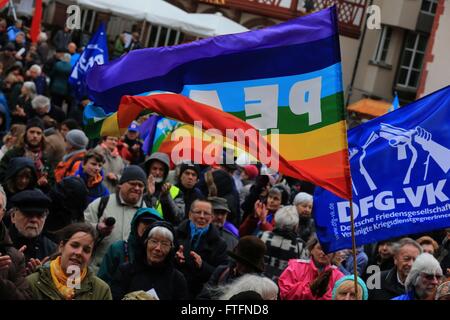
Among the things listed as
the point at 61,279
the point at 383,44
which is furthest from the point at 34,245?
the point at 383,44

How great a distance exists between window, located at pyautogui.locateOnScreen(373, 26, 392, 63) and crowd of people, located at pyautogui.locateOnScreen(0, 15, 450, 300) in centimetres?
2628

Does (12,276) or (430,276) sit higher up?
(430,276)

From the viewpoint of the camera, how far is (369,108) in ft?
118

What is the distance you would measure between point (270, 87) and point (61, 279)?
2012 mm

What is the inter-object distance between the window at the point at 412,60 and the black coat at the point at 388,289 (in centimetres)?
3109

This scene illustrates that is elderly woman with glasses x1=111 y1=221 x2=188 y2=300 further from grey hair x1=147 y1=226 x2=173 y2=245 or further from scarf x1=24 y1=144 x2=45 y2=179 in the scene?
scarf x1=24 y1=144 x2=45 y2=179

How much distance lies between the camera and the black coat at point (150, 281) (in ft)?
27.0

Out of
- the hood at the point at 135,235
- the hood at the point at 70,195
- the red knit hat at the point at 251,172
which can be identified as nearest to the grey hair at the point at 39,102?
the red knit hat at the point at 251,172

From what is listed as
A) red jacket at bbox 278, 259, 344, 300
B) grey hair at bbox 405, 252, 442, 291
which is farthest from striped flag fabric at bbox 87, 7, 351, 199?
red jacket at bbox 278, 259, 344, 300

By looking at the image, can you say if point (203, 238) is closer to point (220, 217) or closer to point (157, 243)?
point (220, 217)

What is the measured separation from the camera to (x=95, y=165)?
11.0m
